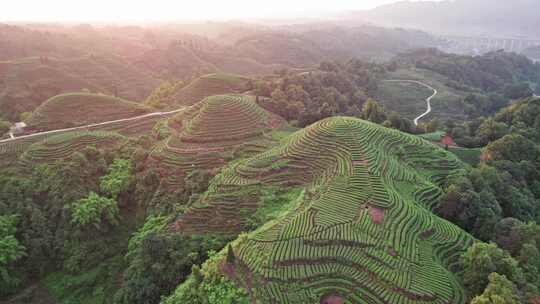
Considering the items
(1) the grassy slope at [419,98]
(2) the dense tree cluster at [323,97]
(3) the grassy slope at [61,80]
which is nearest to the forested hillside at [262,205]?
(2) the dense tree cluster at [323,97]

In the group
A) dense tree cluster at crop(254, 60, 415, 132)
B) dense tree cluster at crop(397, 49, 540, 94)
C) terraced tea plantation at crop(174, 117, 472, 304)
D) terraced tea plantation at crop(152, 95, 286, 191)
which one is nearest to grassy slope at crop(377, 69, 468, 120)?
dense tree cluster at crop(254, 60, 415, 132)

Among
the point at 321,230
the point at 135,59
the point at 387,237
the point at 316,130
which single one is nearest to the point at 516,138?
the point at 316,130

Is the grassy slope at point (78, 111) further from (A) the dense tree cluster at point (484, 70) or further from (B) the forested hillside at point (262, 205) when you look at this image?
(A) the dense tree cluster at point (484, 70)

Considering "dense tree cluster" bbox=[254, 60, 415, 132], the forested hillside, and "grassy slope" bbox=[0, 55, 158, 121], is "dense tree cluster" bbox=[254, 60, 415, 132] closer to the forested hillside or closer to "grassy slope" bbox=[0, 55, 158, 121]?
the forested hillside

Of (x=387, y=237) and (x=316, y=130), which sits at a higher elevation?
(x=316, y=130)

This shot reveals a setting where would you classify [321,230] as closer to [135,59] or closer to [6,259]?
[6,259]
